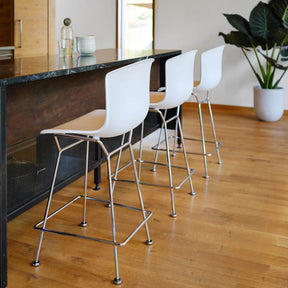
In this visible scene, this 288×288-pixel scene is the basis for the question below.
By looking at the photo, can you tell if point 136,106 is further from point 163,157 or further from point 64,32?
point 163,157

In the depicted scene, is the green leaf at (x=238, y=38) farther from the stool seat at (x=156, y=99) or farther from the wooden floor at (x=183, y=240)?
the stool seat at (x=156, y=99)

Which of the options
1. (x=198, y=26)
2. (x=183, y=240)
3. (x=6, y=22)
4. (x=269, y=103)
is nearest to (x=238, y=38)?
(x=269, y=103)

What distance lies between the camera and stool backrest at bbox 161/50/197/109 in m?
2.87

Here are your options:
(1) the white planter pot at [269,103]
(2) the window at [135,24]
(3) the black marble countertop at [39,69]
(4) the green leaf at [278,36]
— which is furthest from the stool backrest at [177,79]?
(2) the window at [135,24]

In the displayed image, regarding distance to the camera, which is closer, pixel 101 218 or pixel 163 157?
pixel 101 218

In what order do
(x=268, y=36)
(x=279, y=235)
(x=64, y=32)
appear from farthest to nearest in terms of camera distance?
(x=268, y=36) < (x=64, y=32) < (x=279, y=235)

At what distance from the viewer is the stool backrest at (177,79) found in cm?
287

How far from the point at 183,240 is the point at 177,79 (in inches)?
41.7

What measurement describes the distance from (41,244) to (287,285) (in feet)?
4.30

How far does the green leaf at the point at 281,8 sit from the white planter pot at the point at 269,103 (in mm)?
823

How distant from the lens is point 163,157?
13.9ft

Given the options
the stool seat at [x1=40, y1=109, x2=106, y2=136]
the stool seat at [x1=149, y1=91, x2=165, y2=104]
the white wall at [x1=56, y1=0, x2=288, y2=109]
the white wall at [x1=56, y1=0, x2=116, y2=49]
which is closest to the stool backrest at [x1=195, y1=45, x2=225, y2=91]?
the stool seat at [x1=149, y1=91, x2=165, y2=104]

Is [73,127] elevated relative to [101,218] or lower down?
elevated

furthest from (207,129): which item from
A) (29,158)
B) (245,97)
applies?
(29,158)
